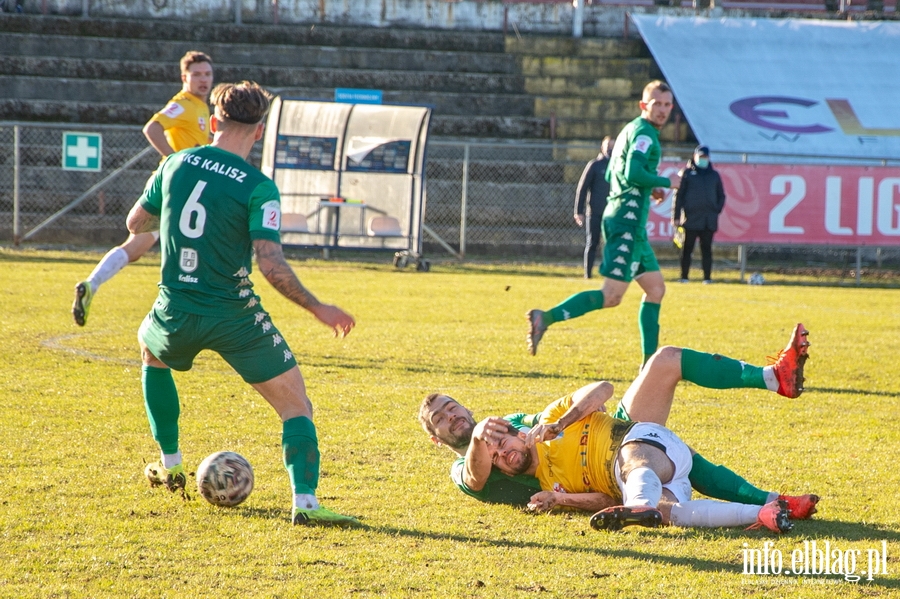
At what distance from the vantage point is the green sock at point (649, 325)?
8.88 metres

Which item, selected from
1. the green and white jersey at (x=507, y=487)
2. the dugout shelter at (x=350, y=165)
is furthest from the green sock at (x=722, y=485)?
the dugout shelter at (x=350, y=165)

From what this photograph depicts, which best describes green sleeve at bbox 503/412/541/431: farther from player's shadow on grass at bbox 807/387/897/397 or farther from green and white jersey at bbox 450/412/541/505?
player's shadow on grass at bbox 807/387/897/397

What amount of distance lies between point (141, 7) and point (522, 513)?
A: 961 inches

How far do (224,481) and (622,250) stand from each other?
4.66 metres

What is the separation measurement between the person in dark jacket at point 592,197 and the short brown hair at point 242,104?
12.6 meters

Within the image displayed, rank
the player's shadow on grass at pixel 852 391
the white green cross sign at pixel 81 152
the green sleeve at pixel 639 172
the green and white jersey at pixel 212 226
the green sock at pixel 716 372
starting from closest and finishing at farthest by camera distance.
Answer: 1. the green and white jersey at pixel 212 226
2. the green sock at pixel 716 372
3. the player's shadow on grass at pixel 852 391
4. the green sleeve at pixel 639 172
5. the white green cross sign at pixel 81 152

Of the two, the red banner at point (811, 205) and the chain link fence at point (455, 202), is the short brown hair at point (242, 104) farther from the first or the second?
the chain link fence at point (455, 202)

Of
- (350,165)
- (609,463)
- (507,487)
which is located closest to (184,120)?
(507,487)

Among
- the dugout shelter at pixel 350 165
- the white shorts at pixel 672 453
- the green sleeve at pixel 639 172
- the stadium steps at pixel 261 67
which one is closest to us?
the white shorts at pixel 672 453

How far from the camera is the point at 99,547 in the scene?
4156mm

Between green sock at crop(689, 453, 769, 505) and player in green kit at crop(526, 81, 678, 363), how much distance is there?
3.53 metres

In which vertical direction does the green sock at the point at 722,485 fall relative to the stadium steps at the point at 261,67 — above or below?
below

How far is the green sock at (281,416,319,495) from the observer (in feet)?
15.1

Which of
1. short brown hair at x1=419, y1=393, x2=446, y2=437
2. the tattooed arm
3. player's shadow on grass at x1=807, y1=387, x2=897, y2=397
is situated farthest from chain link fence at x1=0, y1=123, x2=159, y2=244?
the tattooed arm
